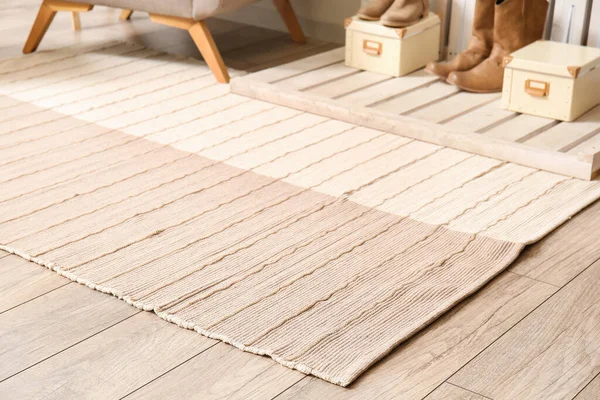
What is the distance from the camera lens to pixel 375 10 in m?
→ 2.70

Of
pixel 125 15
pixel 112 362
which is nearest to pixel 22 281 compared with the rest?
pixel 112 362

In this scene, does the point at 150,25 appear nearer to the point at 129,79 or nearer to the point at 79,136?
the point at 129,79

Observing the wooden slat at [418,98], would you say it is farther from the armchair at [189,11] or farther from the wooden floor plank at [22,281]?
the wooden floor plank at [22,281]

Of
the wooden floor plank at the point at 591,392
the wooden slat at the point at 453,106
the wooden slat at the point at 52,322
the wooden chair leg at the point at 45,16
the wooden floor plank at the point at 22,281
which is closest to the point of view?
the wooden floor plank at the point at 591,392

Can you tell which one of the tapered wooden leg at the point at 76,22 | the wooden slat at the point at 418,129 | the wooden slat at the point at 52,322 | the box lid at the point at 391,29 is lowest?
the wooden slat at the point at 52,322

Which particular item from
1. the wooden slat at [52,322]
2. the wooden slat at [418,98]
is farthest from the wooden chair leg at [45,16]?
the wooden slat at [52,322]

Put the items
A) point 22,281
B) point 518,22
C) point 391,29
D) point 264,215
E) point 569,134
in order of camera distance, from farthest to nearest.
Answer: point 391,29
point 518,22
point 569,134
point 264,215
point 22,281

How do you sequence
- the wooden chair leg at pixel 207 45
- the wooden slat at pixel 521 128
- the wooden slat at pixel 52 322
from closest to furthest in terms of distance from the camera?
the wooden slat at pixel 52 322
the wooden slat at pixel 521 128
the wooden chair leg at pixel 207 45

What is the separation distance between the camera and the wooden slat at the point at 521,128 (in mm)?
2152

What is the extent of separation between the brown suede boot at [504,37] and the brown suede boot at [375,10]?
0.36m

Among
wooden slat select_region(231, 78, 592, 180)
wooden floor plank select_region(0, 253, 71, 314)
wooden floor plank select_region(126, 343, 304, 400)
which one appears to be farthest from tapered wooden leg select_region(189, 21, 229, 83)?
wooden floor plank select_region(126, 343, 304, 400)

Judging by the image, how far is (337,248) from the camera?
64.6 inches

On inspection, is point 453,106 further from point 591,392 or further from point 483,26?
point 591,392

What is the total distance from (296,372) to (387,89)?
143cm
